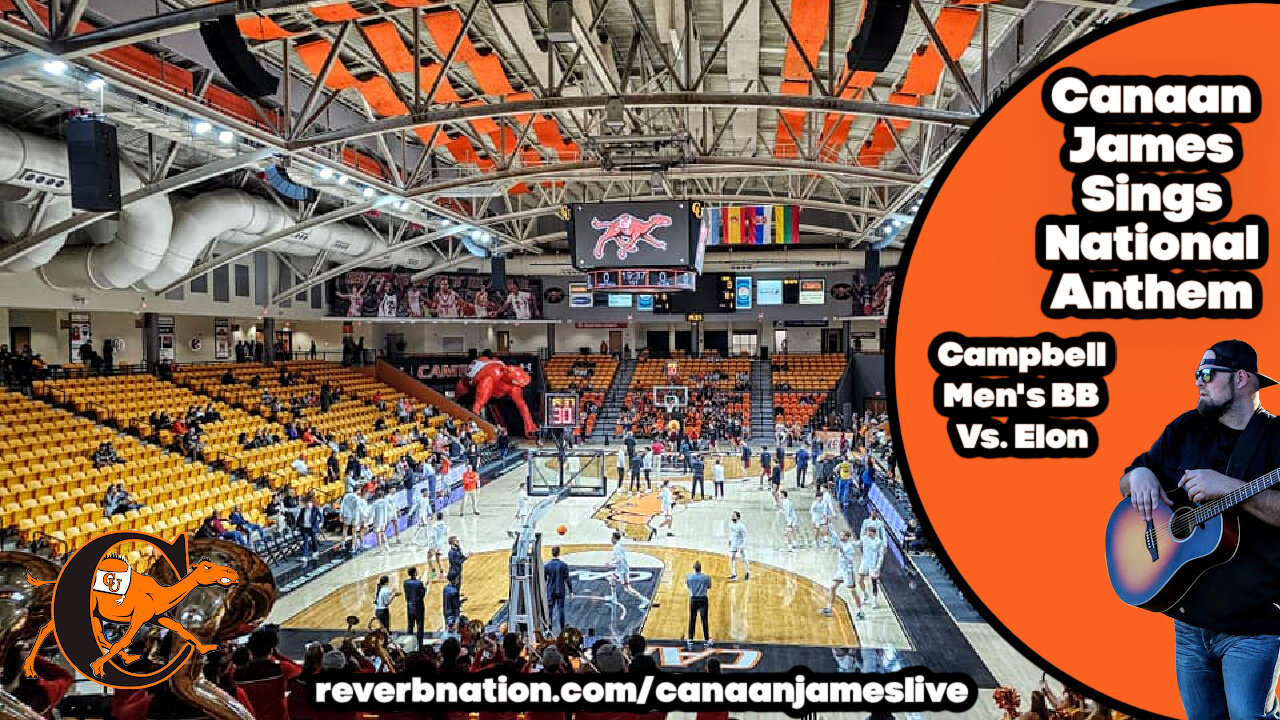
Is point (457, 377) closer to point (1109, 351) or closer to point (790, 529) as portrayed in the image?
point (790, 529)

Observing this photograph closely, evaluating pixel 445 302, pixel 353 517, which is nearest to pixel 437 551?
pixel 353 517

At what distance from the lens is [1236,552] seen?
1837 mm

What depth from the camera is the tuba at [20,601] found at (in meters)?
2.47

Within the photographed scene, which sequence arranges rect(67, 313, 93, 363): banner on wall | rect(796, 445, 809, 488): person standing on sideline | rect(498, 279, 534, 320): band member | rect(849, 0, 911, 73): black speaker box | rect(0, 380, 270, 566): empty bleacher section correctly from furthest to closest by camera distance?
rect(498, 279, 534, 320): band member < rect(67, 313, 93, 363): banner on wall < rect(796, 445, 809, 488): person standing on sideline < rect(0, 380, 270, 566): empty bleacher section < rect(849, 0, 911, 73): black speaker box

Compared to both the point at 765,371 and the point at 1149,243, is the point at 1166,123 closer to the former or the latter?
the point at 1149,243

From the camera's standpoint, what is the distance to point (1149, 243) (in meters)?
1.91

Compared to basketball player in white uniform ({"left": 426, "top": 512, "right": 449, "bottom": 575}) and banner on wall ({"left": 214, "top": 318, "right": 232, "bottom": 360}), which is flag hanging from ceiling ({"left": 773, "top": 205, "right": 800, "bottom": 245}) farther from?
banner on wall ({"left": 214, "top": 318, "right": 232, "bottom": 360})

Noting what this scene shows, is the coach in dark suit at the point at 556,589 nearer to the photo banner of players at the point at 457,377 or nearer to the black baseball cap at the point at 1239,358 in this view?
the black baseball cap at the point at 1239,358

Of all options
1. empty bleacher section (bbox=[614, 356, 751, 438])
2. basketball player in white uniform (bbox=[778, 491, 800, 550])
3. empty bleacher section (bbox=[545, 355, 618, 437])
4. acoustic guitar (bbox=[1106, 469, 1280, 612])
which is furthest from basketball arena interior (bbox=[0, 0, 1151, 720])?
empty bleacher section (bbox=[545, 355, 618, 437])

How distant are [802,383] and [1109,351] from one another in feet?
101

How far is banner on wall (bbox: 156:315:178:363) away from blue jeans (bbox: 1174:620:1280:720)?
27798 mm

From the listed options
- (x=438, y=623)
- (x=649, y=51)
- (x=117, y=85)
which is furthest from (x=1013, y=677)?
(x=117, y=85)

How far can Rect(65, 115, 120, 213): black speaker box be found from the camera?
894 cm

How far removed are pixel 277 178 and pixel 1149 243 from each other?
1570cm
